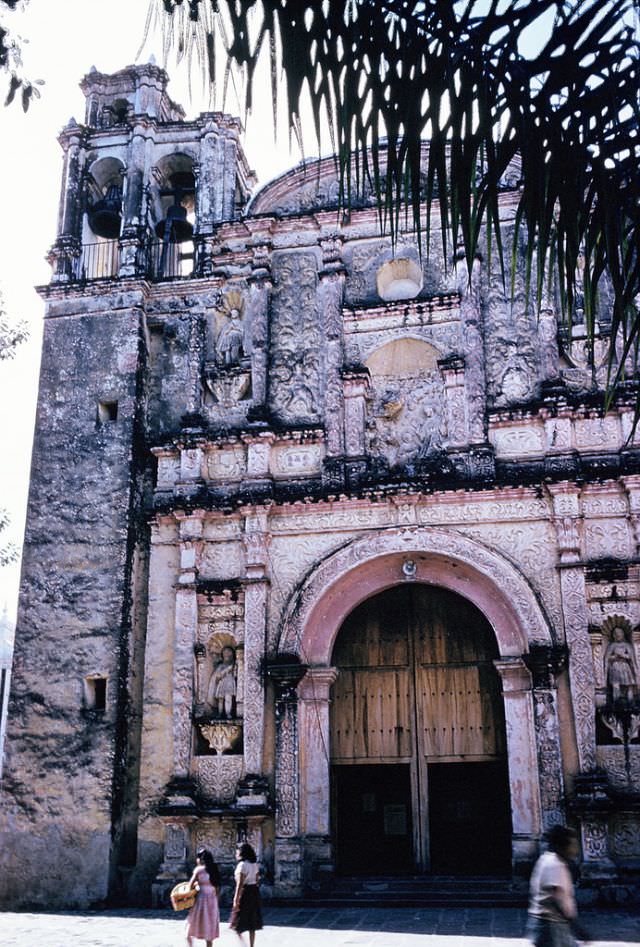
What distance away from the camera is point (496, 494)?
38.5 ft

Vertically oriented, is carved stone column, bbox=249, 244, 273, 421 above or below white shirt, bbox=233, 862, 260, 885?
above

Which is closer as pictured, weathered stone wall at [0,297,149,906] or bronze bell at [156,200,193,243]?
weathered stone wall at [0,297,149,906]

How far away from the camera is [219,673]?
12.0 metres

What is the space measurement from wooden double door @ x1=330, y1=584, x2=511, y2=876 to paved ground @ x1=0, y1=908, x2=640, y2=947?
4.94 ft

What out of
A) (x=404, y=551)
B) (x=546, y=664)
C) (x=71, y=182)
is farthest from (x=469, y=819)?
(x=71, y=182)

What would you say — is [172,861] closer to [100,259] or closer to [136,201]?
[100,259]

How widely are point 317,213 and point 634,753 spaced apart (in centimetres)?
814

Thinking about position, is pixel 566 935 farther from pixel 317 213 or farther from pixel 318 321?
pixel 317 213

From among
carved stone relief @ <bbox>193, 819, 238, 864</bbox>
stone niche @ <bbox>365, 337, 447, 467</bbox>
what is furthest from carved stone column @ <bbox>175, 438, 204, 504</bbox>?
carved stone relief @ <bbox>193, 819, 238, 864</bbox>

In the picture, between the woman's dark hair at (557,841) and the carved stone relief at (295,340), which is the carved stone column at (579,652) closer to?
the carved stone relief at (295,340)

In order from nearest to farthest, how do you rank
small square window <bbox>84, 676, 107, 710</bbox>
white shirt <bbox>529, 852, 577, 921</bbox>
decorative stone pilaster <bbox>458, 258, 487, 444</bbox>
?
white shirt <bbox>529, 852, 577, 921</bbox>, small square window <bbox>84, 676, 107, 710</bbox>, decorative stone pilaster <bbox>458, 258, 487, 444</bbox>

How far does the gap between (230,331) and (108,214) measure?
300cm

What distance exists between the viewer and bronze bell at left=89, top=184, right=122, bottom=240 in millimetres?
14945

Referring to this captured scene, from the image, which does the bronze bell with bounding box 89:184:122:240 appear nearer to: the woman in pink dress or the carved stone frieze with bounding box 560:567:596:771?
the carved stone frieze with bounding box 560:567:596:771
